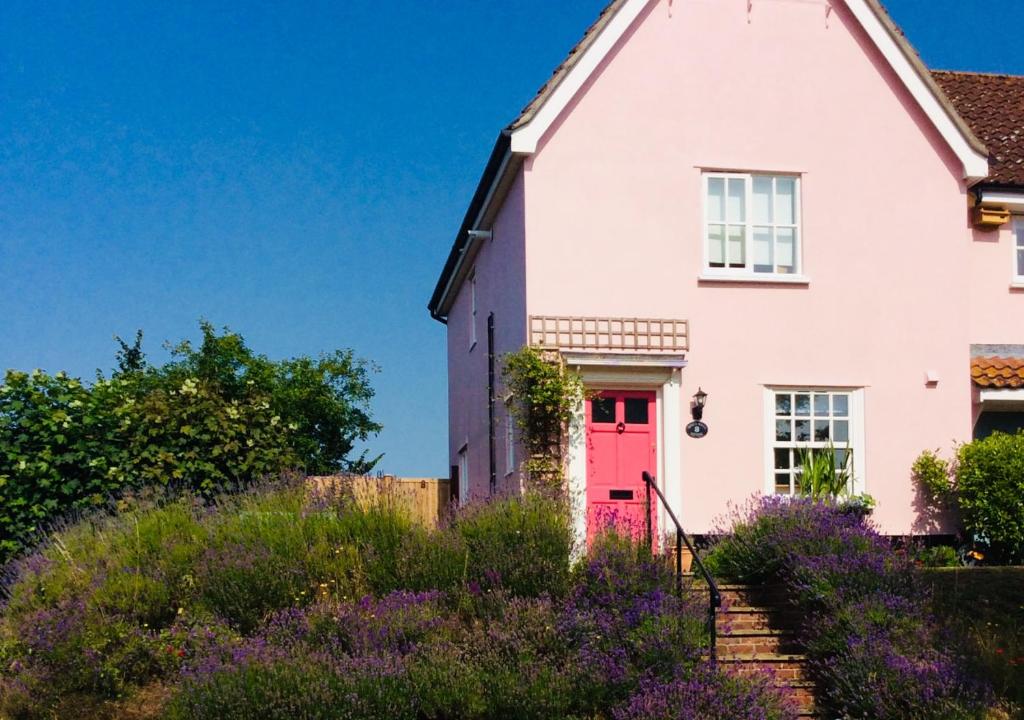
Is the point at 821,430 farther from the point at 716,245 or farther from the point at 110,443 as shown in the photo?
the point at 110,443

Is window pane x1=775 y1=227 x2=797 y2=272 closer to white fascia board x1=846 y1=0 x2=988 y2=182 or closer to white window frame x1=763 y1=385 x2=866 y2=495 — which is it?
white window frame x1=763 y1=385 x2=866 y2=495

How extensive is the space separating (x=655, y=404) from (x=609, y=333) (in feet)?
4.07

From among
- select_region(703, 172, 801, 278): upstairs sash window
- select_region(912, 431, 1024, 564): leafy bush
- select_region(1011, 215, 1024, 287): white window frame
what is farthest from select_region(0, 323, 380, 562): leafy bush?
select_region(1011, 215, 1024, 287): white window frame

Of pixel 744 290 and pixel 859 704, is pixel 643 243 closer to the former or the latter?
pixel 744 290

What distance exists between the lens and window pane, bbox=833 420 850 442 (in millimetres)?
19197

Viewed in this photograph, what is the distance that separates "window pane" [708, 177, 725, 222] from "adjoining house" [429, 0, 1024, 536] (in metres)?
0.03

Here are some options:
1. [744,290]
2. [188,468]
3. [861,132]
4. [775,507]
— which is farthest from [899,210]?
[188,468]

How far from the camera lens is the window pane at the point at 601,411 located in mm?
18734

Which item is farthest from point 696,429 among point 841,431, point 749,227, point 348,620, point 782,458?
point 348,620

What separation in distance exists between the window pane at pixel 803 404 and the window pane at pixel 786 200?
2442 millimetres

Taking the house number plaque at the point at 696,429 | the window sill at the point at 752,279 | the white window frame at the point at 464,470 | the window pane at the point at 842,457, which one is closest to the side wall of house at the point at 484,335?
the white window frame at the point at 464,470

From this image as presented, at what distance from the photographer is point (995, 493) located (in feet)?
61.3

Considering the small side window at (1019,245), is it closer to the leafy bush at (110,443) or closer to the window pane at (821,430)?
the window pane at (821,430)

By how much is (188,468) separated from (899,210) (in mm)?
10609
